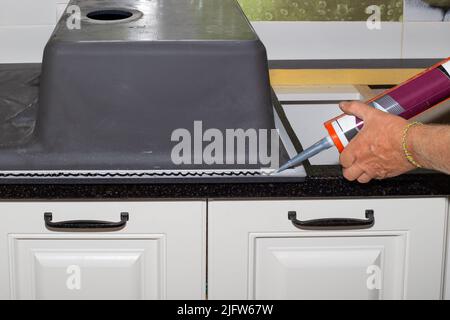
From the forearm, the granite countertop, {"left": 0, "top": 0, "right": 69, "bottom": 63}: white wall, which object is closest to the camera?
the forearm

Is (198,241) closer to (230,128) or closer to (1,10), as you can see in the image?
(230,128)

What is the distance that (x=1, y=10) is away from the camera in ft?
7.07

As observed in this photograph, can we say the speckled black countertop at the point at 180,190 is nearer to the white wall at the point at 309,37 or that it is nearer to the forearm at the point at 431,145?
the forearm at the point at 431,145

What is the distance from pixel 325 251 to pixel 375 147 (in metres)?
0.23

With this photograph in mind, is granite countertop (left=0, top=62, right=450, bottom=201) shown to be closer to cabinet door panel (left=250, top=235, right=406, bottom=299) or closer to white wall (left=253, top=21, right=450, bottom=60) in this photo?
cabinet door panel (left=250, top=235, right=406, bottom=299)

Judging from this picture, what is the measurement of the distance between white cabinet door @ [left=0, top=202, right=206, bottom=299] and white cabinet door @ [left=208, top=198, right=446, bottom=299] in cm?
4

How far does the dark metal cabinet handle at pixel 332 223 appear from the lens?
4.85ft

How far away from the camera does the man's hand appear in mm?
1362

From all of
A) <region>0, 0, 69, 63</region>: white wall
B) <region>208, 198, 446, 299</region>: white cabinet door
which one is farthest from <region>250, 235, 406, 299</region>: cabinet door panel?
<region>0, 0, 69, 63</region>: white wall

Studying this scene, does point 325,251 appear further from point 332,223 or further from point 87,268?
point 87,268

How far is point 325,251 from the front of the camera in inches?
59.8

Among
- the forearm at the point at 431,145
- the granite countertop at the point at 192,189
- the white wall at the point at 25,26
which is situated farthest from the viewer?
the white wall at the point at 25,26

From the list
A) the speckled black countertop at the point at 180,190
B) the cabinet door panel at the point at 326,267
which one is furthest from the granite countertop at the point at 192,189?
the cabinet door panel at the point at 326,267

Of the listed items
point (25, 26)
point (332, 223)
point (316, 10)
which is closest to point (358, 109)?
point (332, 223)
